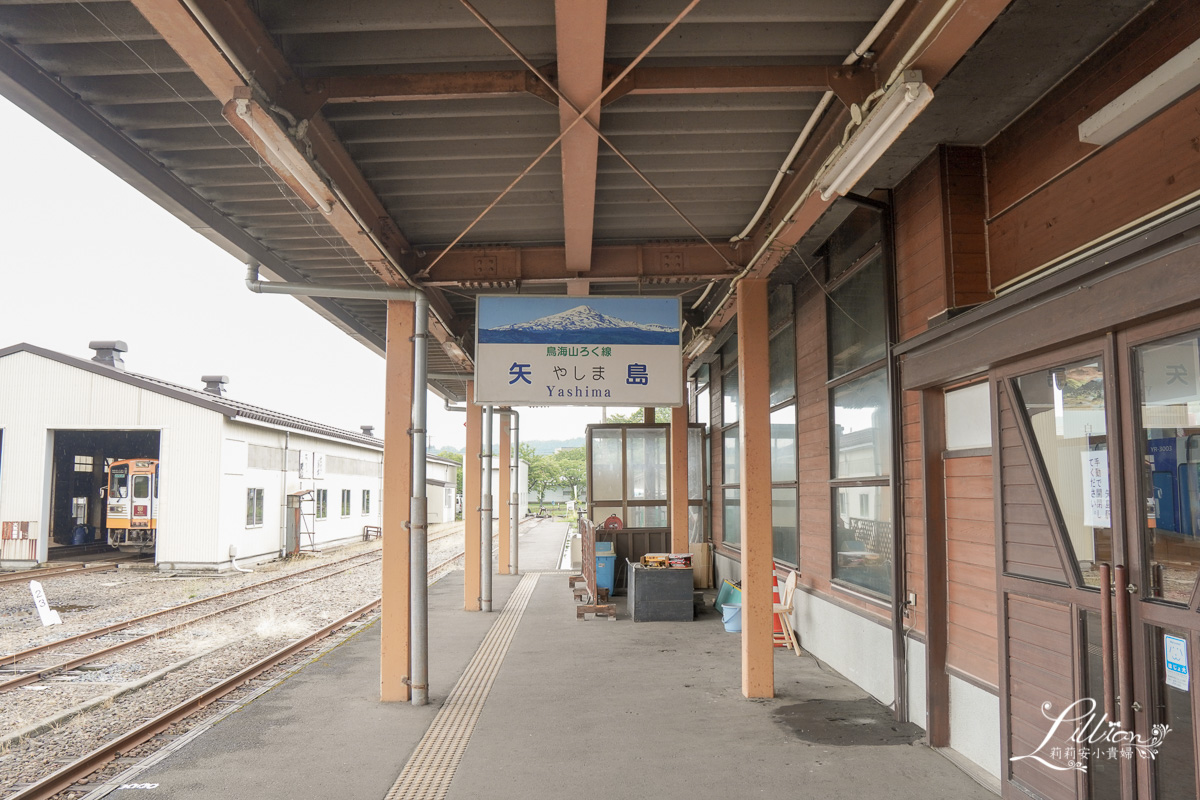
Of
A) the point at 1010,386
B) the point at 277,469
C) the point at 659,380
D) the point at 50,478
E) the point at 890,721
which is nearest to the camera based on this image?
the point at 1010,386

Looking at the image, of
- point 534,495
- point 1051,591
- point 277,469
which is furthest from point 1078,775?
point 534,495

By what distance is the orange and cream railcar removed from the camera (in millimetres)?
21078

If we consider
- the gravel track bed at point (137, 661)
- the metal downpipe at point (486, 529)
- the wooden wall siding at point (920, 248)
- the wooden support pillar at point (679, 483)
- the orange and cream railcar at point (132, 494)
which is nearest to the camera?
the wooden wall siding at point (920, 248)

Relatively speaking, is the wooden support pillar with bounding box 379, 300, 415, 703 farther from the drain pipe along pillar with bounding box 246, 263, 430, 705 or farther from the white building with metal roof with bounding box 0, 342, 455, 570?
the white building with metal roof with bounding box 0, 342, 455, 570

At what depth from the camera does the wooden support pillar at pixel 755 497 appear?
6527 mm

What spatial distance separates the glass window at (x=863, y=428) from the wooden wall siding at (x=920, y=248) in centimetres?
74

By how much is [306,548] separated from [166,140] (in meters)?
21.3

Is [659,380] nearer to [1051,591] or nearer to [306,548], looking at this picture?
[1051,591]

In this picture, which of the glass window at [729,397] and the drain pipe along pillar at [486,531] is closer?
the drain pipe along pillar at [486,531]

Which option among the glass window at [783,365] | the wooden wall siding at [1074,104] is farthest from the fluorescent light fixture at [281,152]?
the glass window at [783,365]

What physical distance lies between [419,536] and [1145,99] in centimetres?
570

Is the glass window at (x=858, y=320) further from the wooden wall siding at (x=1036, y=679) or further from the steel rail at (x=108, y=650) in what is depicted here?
the steel rail at (x=108, y=650)

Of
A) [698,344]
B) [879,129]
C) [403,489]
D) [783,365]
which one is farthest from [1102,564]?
[783,365]

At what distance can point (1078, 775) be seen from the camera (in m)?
3.53
